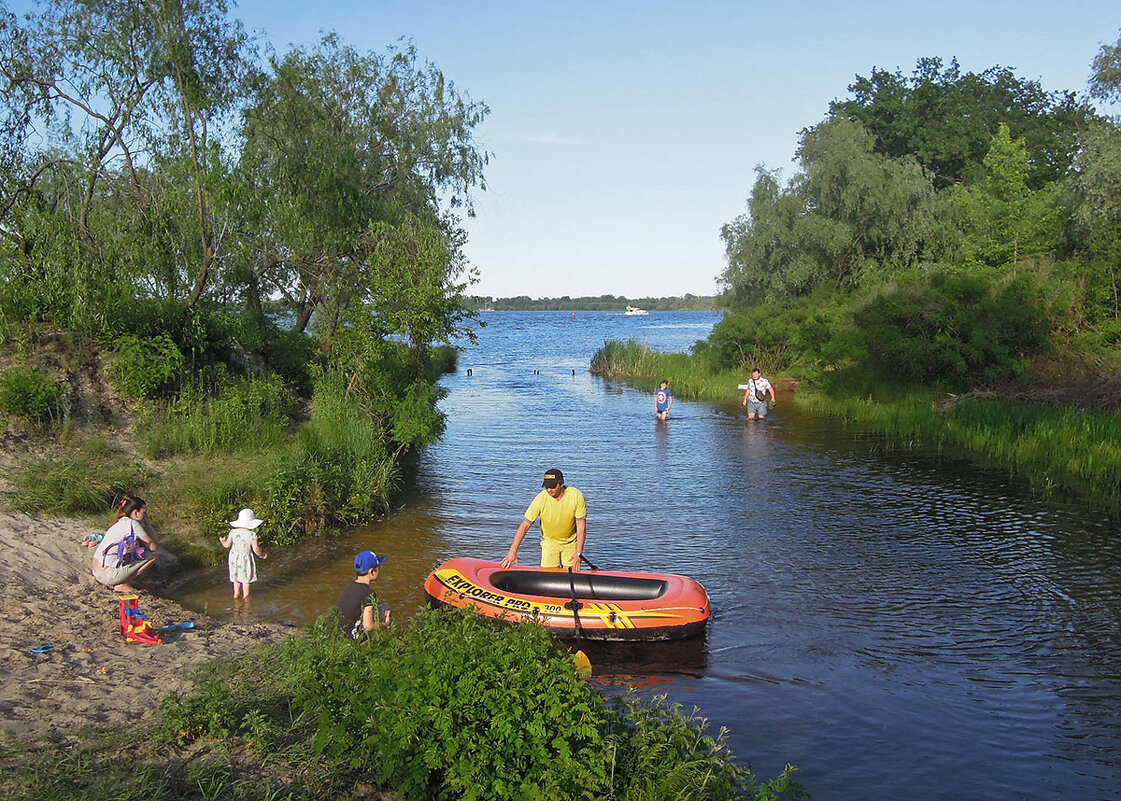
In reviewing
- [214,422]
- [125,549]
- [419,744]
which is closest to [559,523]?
[125,549]

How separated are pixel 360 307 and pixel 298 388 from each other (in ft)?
9.82

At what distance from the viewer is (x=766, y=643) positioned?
378 inches

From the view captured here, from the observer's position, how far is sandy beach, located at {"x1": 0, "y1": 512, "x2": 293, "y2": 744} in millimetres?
6266

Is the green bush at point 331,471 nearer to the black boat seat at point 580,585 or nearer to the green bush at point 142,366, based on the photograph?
the green bush at point 142,366

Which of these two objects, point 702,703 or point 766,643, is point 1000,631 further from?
point 702,703

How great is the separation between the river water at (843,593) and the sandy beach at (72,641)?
118 centimetres

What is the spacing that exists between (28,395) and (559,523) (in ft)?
28.3

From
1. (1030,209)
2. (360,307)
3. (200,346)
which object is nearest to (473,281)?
(360,307)

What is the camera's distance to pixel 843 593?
442 inches

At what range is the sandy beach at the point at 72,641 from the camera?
6.27 m

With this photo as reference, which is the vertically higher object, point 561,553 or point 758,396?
point 758,396

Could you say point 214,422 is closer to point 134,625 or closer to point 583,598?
point 134,625

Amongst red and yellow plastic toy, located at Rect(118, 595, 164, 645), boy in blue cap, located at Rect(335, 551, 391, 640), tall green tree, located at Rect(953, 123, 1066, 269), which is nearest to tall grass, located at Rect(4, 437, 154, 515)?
red and yellow plastic toy, located at Rect(118, 595, 164, 645)

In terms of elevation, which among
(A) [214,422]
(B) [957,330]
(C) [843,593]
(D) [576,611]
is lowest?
(C) [843,593]
